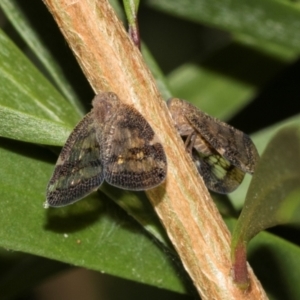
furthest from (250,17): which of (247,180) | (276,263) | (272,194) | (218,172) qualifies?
(272,194)

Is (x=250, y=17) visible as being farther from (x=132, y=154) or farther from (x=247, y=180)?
(x=132, y=154)

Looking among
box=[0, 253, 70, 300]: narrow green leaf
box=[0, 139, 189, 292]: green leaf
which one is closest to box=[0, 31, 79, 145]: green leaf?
box=[0, 139, 189, 292]: green leaf

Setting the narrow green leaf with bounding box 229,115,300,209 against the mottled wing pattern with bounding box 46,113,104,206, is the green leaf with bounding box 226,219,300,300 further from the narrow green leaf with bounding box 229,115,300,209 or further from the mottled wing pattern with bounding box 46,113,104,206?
the mottled wing pattern with bounding box 46,113,104,206

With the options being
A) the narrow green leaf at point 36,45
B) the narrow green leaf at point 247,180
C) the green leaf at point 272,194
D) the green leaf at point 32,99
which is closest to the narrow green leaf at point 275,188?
the green leaf at point 272,194

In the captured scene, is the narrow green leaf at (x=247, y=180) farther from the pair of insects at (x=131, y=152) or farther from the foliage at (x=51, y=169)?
the pair of insects at (x=131, y=152)

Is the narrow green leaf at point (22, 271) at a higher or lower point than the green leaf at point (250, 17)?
lower

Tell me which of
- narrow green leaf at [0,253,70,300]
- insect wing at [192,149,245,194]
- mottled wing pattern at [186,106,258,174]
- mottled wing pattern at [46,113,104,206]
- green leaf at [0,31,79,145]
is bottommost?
narrow green leaf at [0,253,70,300]

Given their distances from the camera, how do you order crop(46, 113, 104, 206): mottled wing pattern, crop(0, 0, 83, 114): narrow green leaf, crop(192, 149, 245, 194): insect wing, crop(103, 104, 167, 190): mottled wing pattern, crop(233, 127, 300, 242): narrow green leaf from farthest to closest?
crop(0, 0, 83, 114): narrow green leaf < crop(192, 149, 245, 194): insect wing < crop(46, 113, 104, 206): mottled wing pattern < crop(103, 104, 167, 190): mottled wing pattern < crop(233, 127, 300, 242): narrow green leaf
